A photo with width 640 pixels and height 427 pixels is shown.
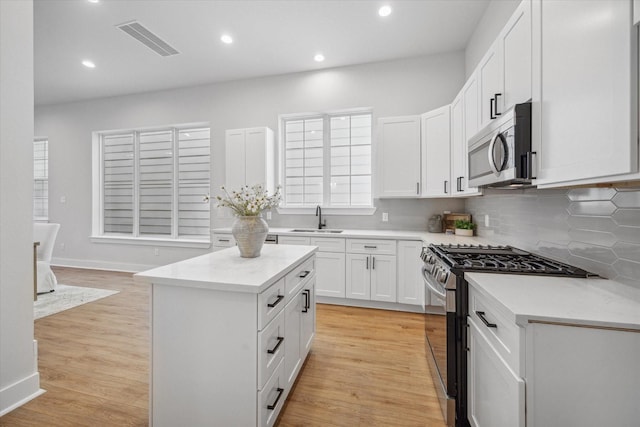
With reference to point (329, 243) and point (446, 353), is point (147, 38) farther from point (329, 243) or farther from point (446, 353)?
point (446, 353)

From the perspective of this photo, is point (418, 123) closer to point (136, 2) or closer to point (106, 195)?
point (136, 2)

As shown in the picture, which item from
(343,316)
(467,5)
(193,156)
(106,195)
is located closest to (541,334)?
(343,316)

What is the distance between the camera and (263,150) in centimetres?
409

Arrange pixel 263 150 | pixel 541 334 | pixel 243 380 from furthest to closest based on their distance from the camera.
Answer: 1. pixel 263 150
2. pixel 243 380
3. pixel 541 334

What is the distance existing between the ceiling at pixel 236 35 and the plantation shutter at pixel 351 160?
2.81 feet

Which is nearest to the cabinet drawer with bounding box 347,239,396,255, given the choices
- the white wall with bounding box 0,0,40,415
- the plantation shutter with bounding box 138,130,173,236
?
the white wall with bounding box 0,0,40,415

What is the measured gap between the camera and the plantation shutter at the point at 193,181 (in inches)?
194

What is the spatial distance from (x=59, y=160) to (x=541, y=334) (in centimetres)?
780

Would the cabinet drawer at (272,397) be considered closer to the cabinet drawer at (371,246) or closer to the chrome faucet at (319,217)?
the cabinet drawer at (371,246)

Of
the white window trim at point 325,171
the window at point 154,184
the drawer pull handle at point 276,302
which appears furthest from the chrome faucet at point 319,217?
the drawer pull handle at point 276,302

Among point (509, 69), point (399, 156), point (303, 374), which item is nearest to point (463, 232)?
point (399, 156)

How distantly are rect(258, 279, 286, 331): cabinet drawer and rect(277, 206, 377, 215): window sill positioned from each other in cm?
259

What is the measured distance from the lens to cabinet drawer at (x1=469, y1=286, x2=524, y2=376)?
98cm

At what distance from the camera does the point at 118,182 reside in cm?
547
